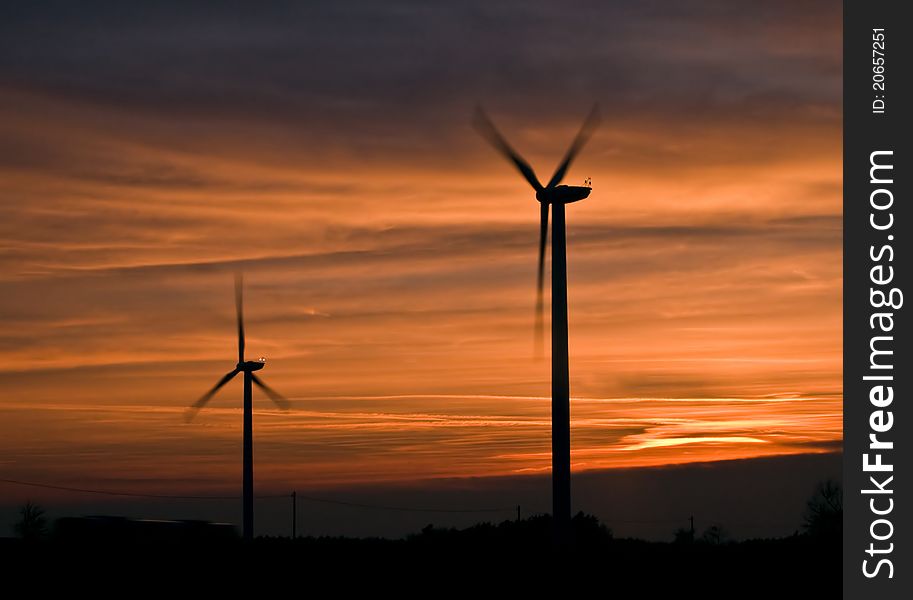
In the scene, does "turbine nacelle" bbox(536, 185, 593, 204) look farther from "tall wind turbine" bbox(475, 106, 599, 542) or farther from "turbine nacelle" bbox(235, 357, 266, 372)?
"turbine nacelle" bbox(235, 357, 266, 372)

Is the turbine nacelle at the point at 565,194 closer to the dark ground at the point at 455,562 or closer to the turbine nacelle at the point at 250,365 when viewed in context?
the dark ground at the point at 455,562

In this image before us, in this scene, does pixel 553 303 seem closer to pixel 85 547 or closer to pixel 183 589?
pixel 183 589

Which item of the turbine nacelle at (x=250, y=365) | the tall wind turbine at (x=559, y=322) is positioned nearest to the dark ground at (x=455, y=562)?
the tall wind turbine at (x=559, y=322)

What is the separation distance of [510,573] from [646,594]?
12340 millimetres

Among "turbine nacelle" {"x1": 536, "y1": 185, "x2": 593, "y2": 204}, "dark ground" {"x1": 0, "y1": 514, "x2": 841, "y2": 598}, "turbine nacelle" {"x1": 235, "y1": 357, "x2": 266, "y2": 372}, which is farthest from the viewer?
"turbine nacelle" {"x1": 235, "y1": 357, "x2": 266, "y2": 372}

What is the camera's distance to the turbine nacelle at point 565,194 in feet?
284

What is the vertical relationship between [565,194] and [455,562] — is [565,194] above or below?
above

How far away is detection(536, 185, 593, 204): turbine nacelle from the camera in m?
86.6

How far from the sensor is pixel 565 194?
86.7 meters

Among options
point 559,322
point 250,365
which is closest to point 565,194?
point 559,322

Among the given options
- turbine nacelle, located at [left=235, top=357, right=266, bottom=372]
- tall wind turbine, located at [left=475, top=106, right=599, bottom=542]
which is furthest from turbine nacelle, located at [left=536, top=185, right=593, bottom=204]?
turbine nacelle, located at [left=235, top=357, right=266, bottom=372]

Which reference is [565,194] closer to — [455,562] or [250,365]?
[455,562]

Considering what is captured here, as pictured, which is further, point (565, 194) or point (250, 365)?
point (250, 365)

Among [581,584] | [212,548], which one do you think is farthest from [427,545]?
[581,584]
